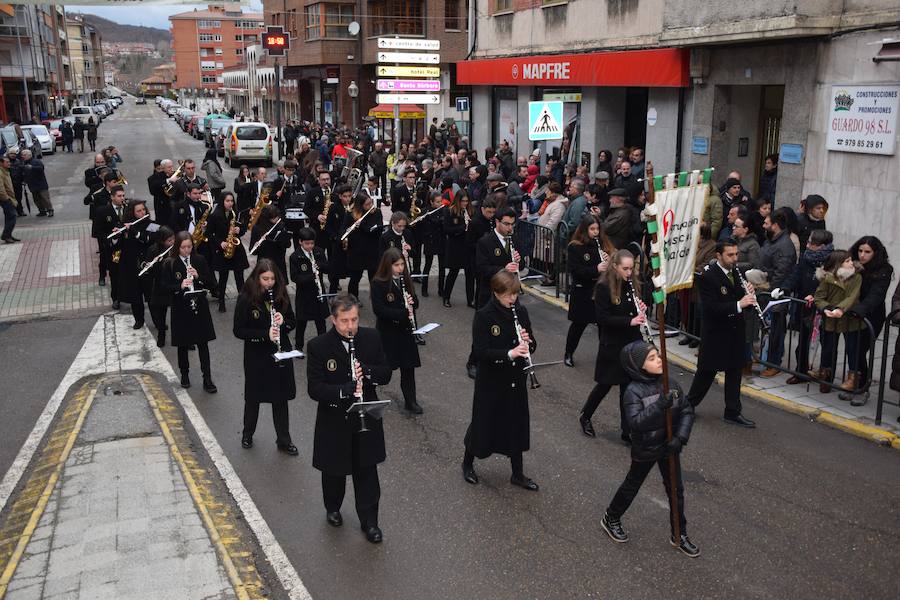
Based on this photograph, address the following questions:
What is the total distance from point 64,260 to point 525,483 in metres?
12.9

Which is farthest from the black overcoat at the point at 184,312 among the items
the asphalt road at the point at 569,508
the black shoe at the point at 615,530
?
the black shoe at the point at 615,530

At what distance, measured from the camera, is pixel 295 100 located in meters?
61.2

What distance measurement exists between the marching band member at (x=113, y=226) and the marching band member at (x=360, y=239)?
329cm

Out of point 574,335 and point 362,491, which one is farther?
point 574,335

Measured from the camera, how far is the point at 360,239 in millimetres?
12367

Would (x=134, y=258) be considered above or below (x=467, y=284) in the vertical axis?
above

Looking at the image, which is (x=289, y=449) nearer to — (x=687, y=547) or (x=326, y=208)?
(x=687, y=547)

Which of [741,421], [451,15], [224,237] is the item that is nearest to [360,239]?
[224,237]

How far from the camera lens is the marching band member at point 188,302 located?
29.9 ft

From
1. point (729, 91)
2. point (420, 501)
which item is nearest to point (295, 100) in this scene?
point (729, 91)

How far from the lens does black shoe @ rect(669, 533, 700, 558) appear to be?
5.89 meters

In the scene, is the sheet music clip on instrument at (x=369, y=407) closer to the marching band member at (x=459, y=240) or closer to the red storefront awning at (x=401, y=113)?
the marching band member at (x=459, y=240)

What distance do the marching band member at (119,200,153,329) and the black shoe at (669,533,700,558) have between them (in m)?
8.55

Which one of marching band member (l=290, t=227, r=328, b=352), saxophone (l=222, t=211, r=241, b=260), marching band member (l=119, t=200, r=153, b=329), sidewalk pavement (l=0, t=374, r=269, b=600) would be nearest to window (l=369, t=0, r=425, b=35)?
saxophone (l=222, t=211, r=241, b=260)
